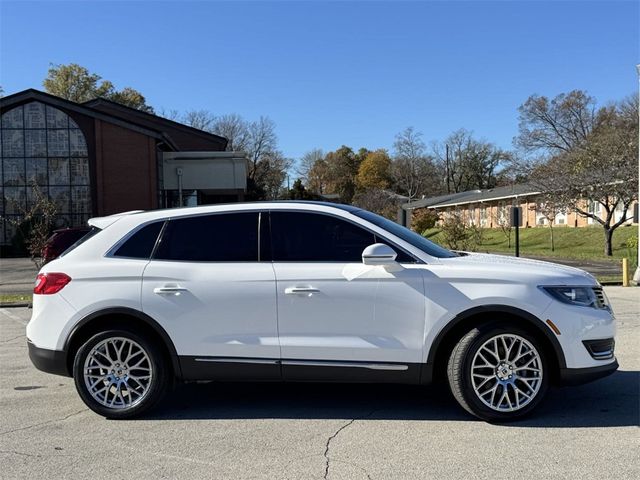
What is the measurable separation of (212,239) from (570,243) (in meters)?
36.1

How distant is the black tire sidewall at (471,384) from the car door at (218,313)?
1530 millimetres

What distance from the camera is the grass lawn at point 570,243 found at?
3097 cm

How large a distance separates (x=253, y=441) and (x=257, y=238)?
1663mm

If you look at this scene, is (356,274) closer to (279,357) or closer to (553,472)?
(279,357)

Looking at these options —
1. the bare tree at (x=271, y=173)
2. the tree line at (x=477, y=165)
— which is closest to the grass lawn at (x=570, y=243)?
the tree line at (x=477, y=165)

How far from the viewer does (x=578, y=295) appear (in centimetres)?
466

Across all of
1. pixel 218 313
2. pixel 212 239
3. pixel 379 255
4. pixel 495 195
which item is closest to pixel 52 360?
pixel 218 313

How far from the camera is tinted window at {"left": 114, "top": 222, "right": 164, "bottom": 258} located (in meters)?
5.02

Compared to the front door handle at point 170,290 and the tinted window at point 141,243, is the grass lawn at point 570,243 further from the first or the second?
the front door handle at point 170,290

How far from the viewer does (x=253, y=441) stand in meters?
4.35

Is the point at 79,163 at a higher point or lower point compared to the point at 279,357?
higher

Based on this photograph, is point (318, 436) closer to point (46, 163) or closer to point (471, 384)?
point (471, 384)

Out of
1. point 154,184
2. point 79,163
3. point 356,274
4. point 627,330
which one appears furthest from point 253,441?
point 79,163

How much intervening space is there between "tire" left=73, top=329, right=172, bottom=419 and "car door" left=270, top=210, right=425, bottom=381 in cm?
113
